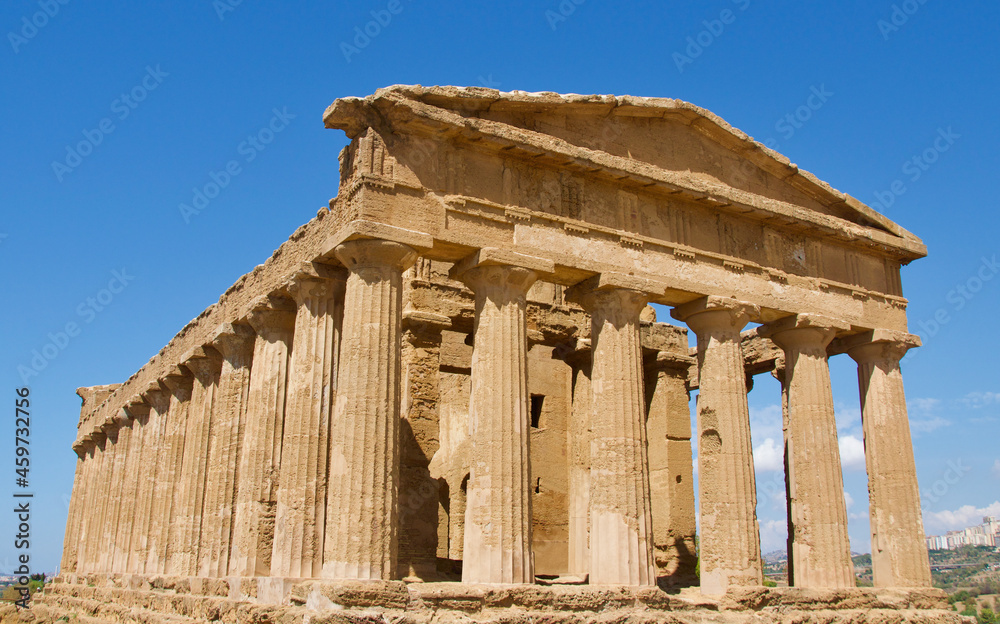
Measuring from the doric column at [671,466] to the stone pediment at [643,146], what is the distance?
505cm

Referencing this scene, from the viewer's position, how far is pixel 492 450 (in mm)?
14023

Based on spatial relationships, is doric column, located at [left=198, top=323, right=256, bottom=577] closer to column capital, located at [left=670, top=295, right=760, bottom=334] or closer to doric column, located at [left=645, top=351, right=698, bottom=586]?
column capital, located at [left=670, top=295, right=760, bottom=334]

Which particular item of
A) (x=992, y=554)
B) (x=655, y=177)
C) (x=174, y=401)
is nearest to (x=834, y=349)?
(x=655, y=177)

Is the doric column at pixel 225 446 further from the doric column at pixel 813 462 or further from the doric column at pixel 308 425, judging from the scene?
the doric column at pixel 813 462

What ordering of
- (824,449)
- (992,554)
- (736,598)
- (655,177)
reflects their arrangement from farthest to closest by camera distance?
(992,554) → (824,449) → (655,177) → (736,598)

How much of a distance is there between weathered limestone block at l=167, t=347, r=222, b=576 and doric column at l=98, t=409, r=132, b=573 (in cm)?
588

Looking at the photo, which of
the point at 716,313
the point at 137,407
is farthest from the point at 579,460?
the point at 137,407

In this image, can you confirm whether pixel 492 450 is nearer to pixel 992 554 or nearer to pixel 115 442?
pixel 115 442

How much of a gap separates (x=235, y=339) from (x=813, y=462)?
38.5 ft

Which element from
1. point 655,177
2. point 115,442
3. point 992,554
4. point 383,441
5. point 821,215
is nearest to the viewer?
point 383,441

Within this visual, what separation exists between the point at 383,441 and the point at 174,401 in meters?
11.7

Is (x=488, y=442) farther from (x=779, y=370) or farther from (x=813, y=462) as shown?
(x=779, y=370)

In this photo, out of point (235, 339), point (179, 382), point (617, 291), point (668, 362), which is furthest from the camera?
point (179, 382)

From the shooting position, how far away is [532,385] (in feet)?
70.9
